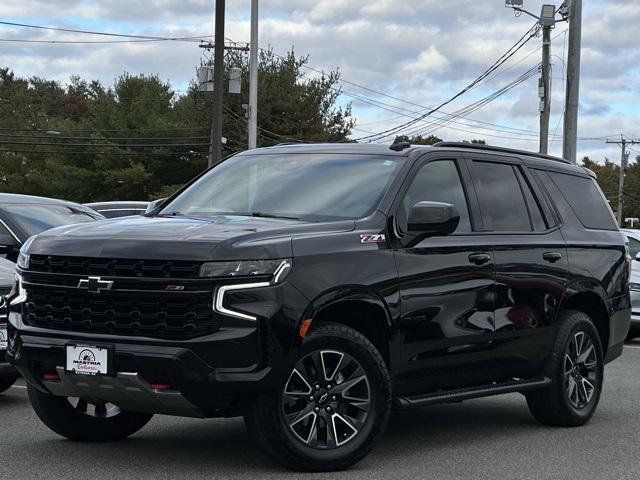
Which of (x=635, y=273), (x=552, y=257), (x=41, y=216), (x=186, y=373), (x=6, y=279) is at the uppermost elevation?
(x=41, y=216)

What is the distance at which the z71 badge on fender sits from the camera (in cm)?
630

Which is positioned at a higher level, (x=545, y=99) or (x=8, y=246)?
(x=545, y=99)

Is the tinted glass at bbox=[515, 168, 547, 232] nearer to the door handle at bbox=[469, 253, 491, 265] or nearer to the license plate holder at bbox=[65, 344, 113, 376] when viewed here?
the door handle at bbox=[469, 253, 491, 265]

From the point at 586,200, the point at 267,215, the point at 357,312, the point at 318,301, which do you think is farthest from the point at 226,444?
the point at 586,200

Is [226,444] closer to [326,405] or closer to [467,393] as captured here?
[326,405]

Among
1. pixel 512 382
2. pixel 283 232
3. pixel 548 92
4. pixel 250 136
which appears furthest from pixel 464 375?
pixel 548 92

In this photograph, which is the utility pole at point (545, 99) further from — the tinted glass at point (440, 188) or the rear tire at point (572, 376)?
the tinted glass at point (440, 188)

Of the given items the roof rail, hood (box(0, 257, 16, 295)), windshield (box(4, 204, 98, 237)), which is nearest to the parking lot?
hood (box(0, 257, 16, 295))

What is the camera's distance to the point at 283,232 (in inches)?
235

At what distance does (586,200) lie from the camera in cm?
875

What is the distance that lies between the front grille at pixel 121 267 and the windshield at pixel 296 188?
44.7 inches

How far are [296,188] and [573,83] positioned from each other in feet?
71.9

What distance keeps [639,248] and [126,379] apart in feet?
43.5

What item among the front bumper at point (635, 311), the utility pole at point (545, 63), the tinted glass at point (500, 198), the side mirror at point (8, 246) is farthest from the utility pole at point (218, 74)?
the tinted glass at point (500, 198)
